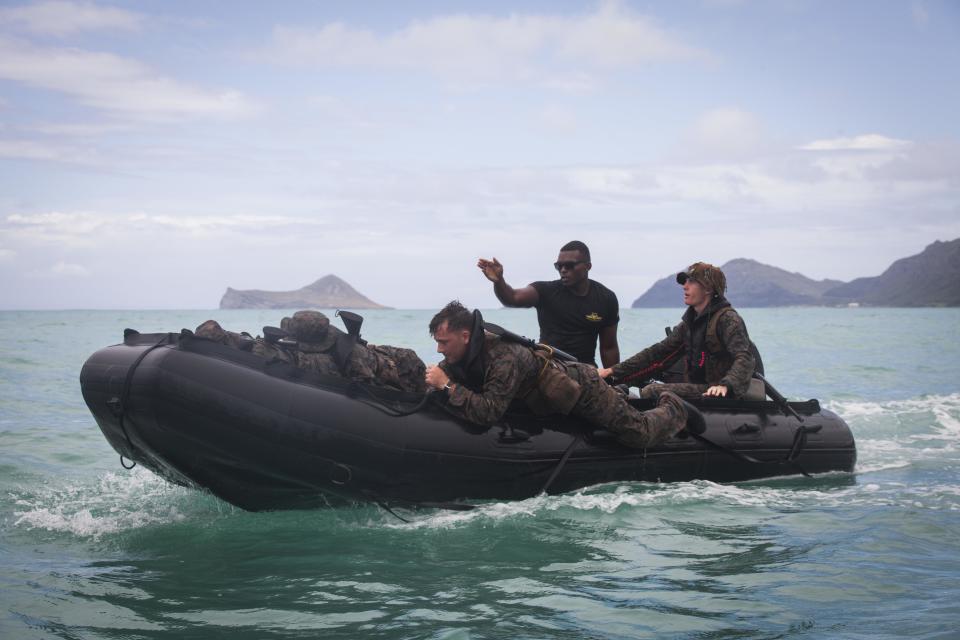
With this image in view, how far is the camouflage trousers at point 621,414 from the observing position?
22.0 feet

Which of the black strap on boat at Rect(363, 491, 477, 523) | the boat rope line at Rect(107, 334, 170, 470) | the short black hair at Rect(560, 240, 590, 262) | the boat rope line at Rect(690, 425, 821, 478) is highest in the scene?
the short black hair at Rect(560, 240, 590, 262)

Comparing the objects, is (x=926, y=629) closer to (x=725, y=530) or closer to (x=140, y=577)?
(x=725, y=530)

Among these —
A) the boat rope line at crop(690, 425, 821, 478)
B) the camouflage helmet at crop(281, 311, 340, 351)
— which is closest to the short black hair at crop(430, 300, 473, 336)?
the camouflage helmet at crop(281, 311, 340, 351)

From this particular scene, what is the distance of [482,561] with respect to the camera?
5.64 meters

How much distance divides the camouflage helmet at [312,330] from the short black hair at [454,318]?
754 mm

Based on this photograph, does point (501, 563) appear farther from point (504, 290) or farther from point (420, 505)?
point (504, 290)

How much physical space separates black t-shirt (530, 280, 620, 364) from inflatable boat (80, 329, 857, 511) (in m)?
1.03

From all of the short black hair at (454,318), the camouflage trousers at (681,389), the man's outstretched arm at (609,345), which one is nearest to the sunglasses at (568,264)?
the man's outstretched arm at (609,345)

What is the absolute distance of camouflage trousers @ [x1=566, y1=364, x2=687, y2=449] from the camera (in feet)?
22.0

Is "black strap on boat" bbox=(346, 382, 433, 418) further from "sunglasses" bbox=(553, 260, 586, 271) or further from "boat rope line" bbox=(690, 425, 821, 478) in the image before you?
"boat rope line" bbox=(690, 425, 821, 478)

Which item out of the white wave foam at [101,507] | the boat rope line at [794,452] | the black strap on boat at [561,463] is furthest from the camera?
the boat rope line at [794,452]

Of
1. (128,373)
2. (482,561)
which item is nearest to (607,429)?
(482,561)

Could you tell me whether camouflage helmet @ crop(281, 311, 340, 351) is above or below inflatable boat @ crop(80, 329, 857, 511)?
above

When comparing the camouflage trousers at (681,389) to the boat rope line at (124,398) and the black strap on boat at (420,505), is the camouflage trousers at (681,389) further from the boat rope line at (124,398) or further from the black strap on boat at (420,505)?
the boat rope line at (124,398)
